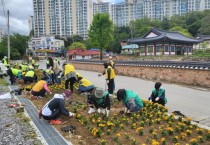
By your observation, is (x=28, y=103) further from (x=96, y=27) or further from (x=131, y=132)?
(x=96, y=27)

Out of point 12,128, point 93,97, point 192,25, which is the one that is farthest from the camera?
point 192,25

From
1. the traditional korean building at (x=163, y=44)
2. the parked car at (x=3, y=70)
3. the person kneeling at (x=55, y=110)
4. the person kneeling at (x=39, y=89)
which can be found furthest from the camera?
the traditional korean building at (x=163, y=44)

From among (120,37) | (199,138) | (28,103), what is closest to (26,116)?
(28,103)

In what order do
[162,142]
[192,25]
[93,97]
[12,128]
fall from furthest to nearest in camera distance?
[192,25] < [93,97] < [12,128] < [162,142]

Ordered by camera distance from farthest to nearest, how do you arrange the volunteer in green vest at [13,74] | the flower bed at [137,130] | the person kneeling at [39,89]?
the volunteer in green vest at [13,74] < the person kneeling at [39,89] < the flower bed at [137,130]

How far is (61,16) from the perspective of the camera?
93.3 m

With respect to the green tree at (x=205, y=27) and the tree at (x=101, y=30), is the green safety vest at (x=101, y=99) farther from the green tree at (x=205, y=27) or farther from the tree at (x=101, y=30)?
the green tree at (x=205, y=27)

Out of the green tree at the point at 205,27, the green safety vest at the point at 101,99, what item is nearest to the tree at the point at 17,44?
the green tree at the point at 205,27

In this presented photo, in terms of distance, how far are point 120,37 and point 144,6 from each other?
130 ft

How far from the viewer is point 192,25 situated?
2509 inches

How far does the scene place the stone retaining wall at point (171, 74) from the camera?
485 inches

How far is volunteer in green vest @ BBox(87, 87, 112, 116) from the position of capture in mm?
6094

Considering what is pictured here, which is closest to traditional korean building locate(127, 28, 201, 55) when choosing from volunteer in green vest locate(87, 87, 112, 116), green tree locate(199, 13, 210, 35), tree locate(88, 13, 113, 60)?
tree locate(88, 13, 113, 60)

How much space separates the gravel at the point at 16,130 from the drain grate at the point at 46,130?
0.60 feet
